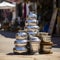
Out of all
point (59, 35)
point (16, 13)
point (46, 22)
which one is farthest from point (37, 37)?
point (16, 13)

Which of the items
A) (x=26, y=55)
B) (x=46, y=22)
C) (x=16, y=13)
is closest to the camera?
(x=26, y=55)

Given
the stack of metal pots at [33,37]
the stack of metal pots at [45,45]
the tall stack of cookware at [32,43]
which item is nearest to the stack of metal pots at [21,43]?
the tall stack of cookware at [32,43]

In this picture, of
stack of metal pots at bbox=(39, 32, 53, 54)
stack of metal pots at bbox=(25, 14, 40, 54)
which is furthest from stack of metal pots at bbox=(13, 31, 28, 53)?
stack of metal pots at bbox=(39, 32, 53, 54)

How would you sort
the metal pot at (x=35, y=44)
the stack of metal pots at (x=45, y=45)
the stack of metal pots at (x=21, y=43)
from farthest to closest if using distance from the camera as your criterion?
1. the stack of metal pots at (x=45, y=45)
2. the stack of metal pots at (x=21, y=43)
3. the metal pot at (x=35, y=44)

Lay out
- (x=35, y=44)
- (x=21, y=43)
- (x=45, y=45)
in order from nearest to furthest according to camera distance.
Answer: (x=35, y=44) → (x=21, y=43) → (x=45, y=45)

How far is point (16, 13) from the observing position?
37.7 meters

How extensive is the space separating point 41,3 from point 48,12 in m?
1.22

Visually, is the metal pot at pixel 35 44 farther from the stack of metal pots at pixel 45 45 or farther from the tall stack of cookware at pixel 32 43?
the stack of metal pots at pixel 45 45

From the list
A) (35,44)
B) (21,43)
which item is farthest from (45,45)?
(21,43)

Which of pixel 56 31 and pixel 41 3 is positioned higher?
pixel 41 3

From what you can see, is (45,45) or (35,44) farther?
(45,45)

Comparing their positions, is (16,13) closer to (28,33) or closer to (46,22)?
(46,22)

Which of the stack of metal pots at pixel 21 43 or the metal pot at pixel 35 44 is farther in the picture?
the stack of metal pots at pixel 21 43

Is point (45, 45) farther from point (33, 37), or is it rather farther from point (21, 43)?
point (21, 43)
